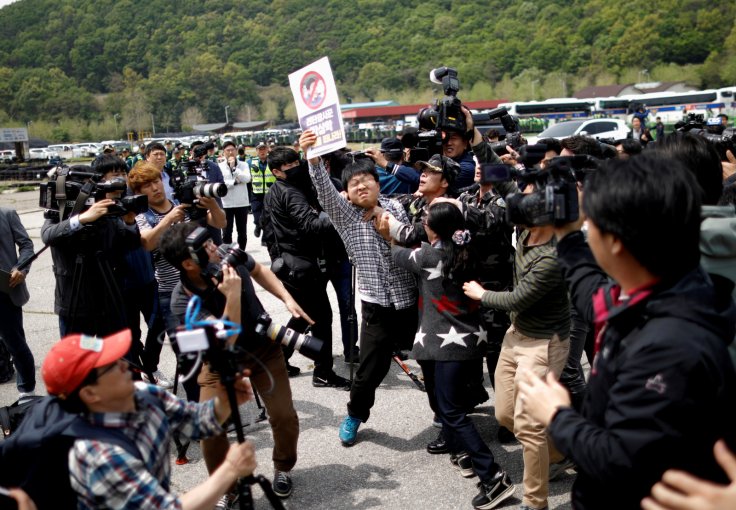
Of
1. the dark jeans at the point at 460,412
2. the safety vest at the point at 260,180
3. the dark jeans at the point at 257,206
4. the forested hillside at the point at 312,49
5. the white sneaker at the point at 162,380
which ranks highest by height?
the forested hillside at the point at 312,49

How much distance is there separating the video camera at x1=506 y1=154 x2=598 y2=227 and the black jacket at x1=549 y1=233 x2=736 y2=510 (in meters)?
0.53

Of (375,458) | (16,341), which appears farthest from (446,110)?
(16,341)

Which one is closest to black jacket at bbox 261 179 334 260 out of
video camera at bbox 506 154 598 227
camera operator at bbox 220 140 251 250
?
video camera at bbox 506 154 598 227

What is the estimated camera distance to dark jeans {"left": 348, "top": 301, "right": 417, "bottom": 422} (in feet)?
14.7

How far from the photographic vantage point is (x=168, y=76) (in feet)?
468

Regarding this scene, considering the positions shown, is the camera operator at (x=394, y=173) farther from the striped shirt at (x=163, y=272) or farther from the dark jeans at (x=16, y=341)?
the dark jeans at (x=16, y=341)

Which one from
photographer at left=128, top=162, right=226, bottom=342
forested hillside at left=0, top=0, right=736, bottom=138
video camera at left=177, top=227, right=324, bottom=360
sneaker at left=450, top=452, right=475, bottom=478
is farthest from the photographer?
forested hillside at left=0, top=0, right=736, bottom=138

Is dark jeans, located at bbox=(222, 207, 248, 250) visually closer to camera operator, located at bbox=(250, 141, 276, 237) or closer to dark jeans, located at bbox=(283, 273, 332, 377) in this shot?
camera operator, located at bbox=(250, 141, 276, 237)

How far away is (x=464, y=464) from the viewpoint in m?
4.14

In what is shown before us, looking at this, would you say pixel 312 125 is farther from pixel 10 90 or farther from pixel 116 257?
pixel 10 90

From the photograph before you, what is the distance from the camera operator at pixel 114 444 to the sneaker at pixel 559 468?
228 centimetres

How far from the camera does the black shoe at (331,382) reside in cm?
569

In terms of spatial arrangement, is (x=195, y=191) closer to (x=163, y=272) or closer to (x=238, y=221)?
(x=163, y=272)

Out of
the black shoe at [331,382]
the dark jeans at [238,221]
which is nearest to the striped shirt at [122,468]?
the black shoe at [331,382]
